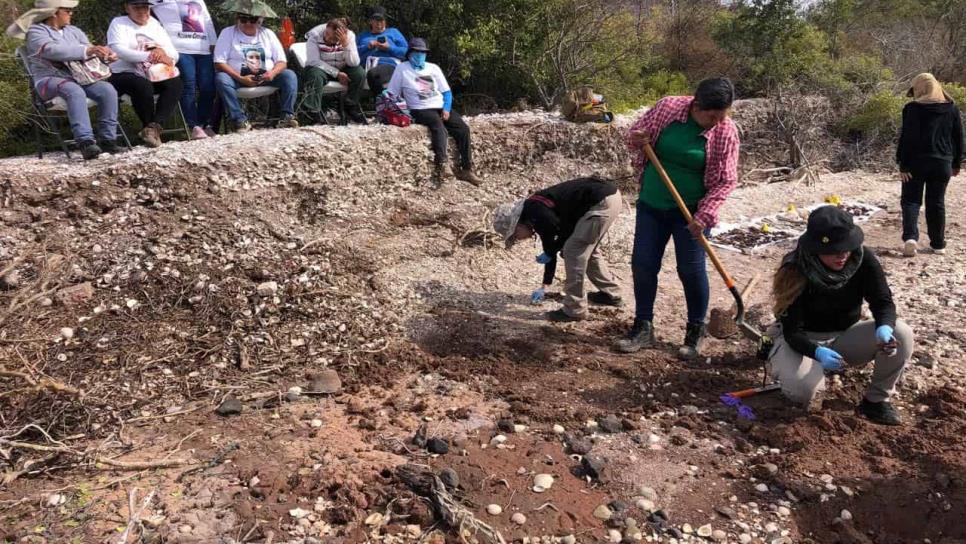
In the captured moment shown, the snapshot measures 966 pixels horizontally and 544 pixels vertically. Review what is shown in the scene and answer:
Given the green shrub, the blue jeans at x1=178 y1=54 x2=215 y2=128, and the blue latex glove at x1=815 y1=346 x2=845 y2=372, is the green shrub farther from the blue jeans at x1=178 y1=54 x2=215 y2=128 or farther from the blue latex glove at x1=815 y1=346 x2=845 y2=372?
the blue jeans at x1=178 y1=54 x2=215 y2=128

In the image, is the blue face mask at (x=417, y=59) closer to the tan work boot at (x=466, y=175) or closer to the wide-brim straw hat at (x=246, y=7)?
the tan work boot at (x=466, y=175)

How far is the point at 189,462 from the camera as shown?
300 centimetres

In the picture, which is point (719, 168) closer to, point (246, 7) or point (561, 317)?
point (561, 317)

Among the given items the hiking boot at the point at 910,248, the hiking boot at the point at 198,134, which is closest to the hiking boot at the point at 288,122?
the hiking boot at the point at 198,134

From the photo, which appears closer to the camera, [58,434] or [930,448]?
[930,448]

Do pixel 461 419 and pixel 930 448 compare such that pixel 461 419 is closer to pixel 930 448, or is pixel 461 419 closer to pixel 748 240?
pixel 930 448

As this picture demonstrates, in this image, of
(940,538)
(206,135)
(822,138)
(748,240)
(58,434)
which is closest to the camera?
(940,538)

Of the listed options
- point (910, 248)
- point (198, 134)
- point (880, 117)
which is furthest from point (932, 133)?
point (198, 134)

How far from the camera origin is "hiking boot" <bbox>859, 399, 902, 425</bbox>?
3.26m

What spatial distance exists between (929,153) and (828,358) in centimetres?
350

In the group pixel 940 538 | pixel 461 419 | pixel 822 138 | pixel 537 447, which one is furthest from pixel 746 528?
pixel 822 138

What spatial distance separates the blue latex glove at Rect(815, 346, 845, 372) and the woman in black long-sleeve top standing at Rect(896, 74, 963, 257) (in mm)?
3328

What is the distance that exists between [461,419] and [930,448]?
2256 mm

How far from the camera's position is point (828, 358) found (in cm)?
312
